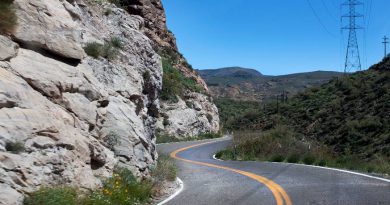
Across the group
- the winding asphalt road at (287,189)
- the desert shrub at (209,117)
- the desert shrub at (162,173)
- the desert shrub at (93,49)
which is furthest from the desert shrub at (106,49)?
the desert shrub at (209,117)

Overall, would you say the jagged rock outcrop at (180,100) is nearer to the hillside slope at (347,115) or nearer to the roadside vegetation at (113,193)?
the hillside slope at (347,115)

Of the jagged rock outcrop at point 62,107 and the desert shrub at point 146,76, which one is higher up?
the desert shrub at point 146,76

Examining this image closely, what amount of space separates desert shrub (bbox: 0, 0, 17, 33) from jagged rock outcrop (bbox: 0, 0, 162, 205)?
0.71 feet

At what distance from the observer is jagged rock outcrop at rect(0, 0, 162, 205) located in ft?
28.7

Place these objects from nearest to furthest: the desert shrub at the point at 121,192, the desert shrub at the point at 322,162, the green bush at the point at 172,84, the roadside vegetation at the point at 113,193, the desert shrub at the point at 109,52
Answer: the roadside vegetation at the point at 113,193
the desert shrub at the point at 121,192
the desert shrub at the point at 109,52
the desert shrub at the point at 322,162
the green bush at the point at 172,84

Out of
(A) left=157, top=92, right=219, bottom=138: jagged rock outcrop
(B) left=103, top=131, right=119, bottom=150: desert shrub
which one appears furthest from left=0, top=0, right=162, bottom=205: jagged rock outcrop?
(A) left=157, top=92, right=219, bottom=138: jagged rock outcrop

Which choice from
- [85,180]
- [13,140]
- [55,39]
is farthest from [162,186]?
[13,140]

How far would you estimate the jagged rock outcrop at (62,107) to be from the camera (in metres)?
8.75

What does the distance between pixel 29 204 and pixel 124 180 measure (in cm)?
394

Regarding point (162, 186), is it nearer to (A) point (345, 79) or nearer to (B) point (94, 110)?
(B) point (94, 110)

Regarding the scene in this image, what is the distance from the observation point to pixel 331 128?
4612 centimetres

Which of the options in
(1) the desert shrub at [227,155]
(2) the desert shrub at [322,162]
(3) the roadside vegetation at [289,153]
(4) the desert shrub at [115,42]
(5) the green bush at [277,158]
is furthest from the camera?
(1) the desert shrub at [227,155]

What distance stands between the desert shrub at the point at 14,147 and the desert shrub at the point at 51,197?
2.71ft

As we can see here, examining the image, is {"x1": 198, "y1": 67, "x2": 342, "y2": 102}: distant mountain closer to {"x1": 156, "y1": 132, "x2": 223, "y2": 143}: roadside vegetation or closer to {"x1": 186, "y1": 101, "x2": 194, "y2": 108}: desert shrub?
{"x1": 156, "y1": 132, "x2": 223, "y2": 143}: roadside vegetation
